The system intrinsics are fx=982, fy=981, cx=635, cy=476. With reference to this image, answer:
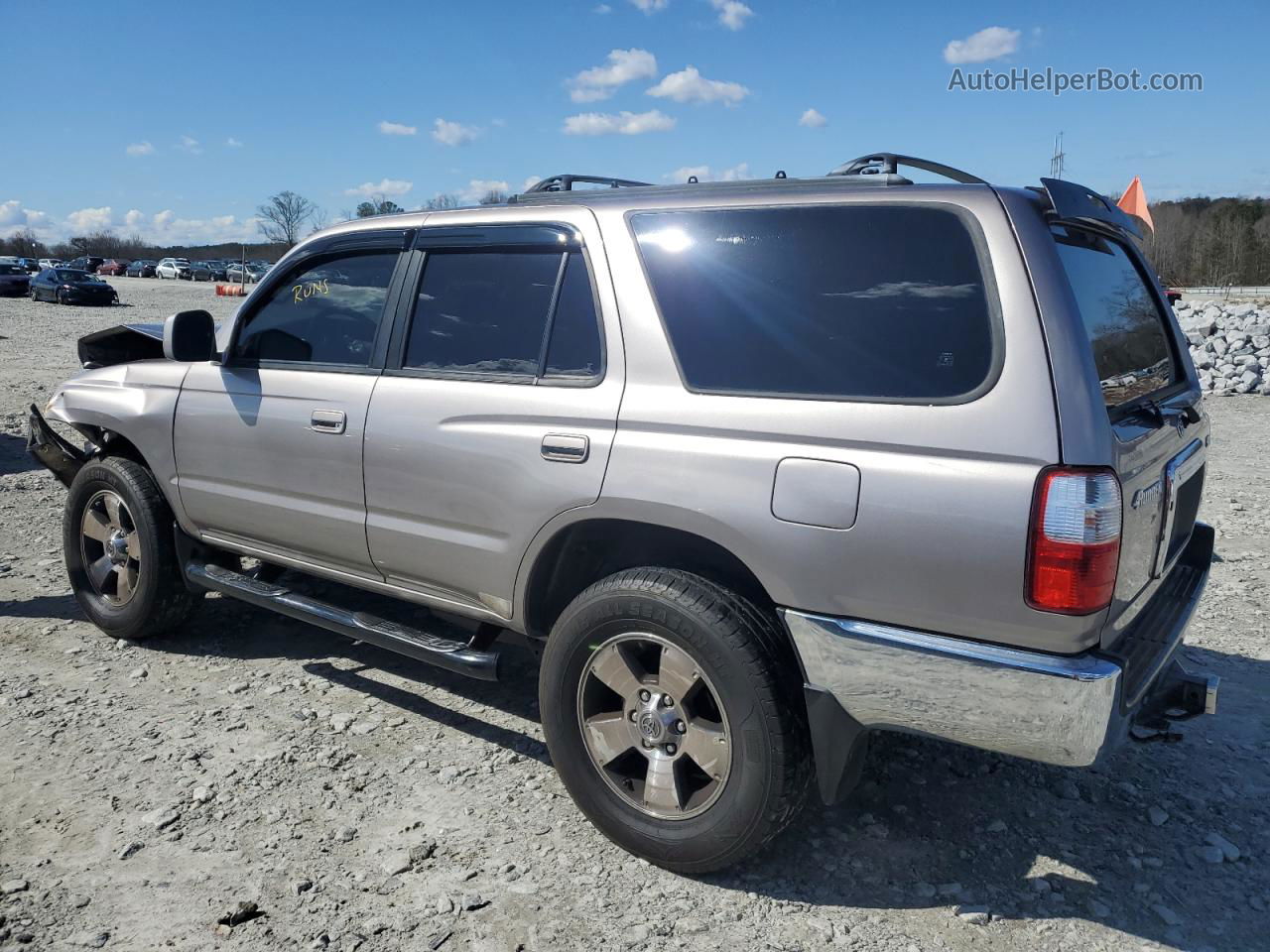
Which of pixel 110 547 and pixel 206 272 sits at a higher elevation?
pixel 206 272

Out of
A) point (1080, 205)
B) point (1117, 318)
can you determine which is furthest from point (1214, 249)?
point (1080, 205)

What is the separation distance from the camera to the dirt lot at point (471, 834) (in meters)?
2.77

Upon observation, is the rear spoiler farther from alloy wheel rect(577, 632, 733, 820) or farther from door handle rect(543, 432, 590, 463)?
alloy wheel rect(577, 632, 733, 820)

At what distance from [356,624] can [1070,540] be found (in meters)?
2.55

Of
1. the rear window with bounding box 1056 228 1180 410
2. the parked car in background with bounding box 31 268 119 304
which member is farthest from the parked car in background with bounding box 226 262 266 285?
the rear window with bounding box 1056 228 1180 410

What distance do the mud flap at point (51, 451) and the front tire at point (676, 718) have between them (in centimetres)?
342

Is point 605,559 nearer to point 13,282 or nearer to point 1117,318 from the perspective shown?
point 1117,318

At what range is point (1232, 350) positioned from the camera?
1638 cm

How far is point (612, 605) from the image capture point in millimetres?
2947

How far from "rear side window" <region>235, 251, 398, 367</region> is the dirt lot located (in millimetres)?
1476

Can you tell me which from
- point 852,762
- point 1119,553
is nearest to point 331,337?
point 852,762

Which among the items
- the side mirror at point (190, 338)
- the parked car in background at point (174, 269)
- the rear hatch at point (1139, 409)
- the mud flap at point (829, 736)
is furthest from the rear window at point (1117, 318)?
the parked car in background at point (174, 269)

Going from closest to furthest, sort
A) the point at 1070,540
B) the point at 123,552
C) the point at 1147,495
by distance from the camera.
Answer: the point at 1070,540 → the point at 1147,495 → the point at 123,552

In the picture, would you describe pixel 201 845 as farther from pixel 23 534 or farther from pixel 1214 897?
pixel 23 534
